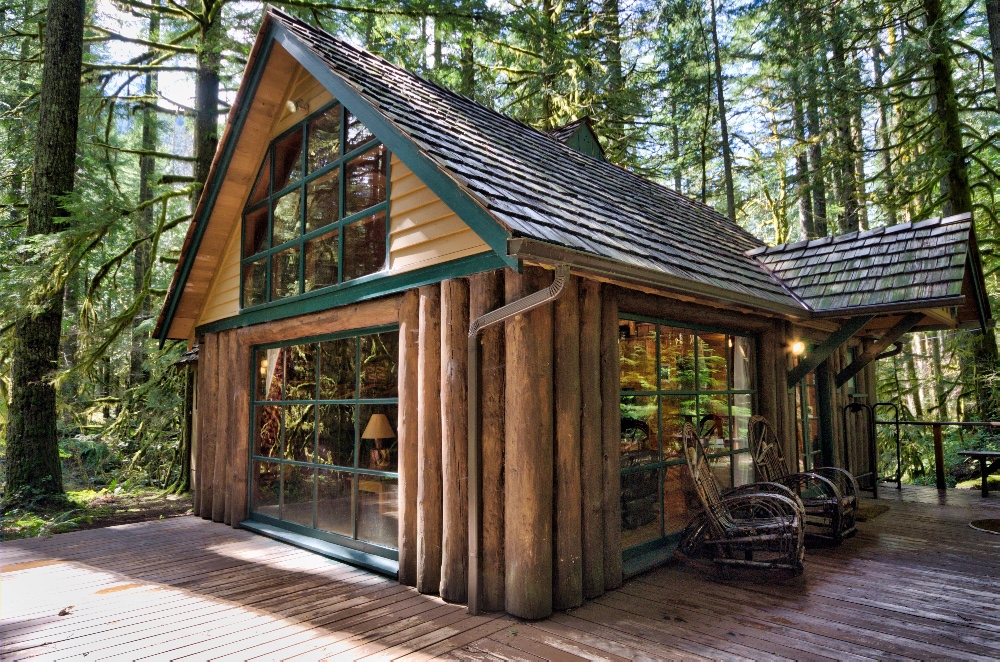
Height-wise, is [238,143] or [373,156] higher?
[238,143]

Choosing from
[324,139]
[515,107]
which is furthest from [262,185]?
[515,107]

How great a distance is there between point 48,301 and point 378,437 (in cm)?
513

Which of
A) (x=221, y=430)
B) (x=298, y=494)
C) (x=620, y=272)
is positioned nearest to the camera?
(x=620, y=272)

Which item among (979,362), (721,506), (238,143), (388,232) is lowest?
(721,506)

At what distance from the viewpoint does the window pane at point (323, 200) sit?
5.52 m

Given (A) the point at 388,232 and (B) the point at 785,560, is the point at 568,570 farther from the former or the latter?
(A) the point at 388,232

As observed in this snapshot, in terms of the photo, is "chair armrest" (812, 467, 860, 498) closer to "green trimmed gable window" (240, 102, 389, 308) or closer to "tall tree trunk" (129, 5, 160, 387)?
"green trimmed gable window" (240, 102, 389, 308)

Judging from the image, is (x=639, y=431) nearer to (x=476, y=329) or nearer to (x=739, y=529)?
(x=739, y=529)

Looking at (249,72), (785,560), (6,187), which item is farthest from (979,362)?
(6,187)

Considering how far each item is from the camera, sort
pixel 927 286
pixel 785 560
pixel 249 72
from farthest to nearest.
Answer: pixel 249 72, pixel 927 286, pixel 785 560

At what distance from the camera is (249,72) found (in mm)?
5910

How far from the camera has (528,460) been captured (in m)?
3.61

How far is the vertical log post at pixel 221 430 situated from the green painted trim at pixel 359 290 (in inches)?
13.8

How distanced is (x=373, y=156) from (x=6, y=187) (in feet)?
28.7
